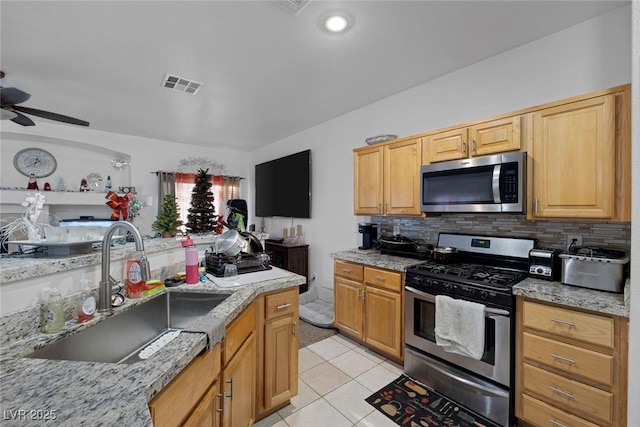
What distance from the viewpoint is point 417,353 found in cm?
218

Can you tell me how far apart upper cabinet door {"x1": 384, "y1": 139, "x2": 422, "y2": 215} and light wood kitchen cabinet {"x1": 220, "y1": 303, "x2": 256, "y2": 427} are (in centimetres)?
168

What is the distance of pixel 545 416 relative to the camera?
1.59 metres

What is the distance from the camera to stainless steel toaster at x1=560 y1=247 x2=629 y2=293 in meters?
1.51

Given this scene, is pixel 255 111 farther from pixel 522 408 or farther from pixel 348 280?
pixel 522 408

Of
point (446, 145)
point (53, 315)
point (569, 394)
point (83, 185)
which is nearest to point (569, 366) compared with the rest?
point (569, 394)

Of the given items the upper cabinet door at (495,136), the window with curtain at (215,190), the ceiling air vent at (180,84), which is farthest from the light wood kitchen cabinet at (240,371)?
the window with curtain at (215,190)

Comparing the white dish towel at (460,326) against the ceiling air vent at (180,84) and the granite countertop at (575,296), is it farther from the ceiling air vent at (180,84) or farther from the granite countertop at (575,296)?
the ceiling air vent at (180,84)

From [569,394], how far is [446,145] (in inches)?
70.4

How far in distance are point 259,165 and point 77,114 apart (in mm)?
2719

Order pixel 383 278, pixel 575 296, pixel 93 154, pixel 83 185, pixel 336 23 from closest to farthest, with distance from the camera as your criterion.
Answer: pixel 575 296, pixel 336 23, pixel 383 278, pixel 83 185, pixel 93 154

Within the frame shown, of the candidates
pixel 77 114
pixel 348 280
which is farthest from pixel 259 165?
pixel 348 280

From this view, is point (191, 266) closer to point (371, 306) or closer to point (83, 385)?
point (83, 385)

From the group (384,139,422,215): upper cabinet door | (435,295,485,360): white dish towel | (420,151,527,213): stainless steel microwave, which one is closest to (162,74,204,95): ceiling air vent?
(384,139,422,215): upper cabinet door

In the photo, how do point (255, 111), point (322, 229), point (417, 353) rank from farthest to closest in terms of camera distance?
1. point (322, 229)
2. point (255, 111)
3. point (417, 353)
